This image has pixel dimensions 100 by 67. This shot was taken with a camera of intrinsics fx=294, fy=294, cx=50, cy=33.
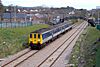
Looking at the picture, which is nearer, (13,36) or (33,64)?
(33,64)

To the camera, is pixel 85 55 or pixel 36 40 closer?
pixel 85 55

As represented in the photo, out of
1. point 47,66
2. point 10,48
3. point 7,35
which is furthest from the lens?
point 7,35

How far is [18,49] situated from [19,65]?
31.9ft

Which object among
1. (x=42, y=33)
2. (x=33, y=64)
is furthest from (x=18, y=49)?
(x=33, y=64)

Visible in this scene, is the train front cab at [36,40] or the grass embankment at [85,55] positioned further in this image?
the train front cab at [36,40]

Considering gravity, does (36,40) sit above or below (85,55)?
below

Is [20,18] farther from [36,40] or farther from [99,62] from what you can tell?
[99,62]

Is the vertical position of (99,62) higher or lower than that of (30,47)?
higher

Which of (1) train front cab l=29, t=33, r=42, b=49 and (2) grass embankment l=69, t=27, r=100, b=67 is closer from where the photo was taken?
(2) grass embankment l=69, t=27, r=100, b=67

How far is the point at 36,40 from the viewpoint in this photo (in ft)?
110

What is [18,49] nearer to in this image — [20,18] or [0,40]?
[0,40]

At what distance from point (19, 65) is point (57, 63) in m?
3.24

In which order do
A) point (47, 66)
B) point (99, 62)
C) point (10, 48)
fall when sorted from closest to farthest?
point (99, 62) < point (47, 66) < point (10, 48)

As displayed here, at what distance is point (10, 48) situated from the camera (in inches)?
1252
